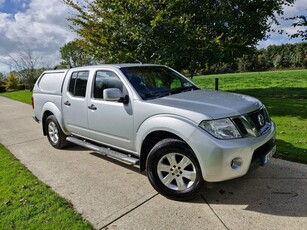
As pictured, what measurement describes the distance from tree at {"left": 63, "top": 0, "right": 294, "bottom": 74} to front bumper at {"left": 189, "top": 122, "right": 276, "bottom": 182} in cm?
563

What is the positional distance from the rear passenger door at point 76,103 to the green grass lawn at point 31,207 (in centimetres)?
115

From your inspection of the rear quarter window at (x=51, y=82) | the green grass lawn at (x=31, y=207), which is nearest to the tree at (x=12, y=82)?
the rear quarter window at (x=51, y=82)

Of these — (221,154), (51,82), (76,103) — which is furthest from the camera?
(51,82)

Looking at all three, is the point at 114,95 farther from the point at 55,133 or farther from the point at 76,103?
the point at 55,133

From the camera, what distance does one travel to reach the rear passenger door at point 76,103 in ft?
15.4

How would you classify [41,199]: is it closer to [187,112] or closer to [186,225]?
[186,225]

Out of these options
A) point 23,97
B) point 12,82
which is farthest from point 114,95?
point 12,82

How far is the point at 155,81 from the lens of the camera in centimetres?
428

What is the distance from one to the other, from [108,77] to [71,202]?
201 centimetres

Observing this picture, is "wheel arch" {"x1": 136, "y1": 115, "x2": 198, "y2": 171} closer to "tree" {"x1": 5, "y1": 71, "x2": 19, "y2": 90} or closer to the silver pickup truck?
the silver pickup truck

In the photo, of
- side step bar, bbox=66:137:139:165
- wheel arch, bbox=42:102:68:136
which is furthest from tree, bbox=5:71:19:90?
side step bar, bbox=66:137:139:165

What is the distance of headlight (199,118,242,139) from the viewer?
300cm

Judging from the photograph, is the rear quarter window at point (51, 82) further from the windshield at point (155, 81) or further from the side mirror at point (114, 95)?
the side mirror at point (114, 95)

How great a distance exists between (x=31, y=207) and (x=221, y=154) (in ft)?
8.08
